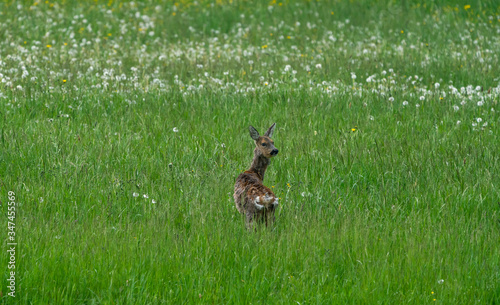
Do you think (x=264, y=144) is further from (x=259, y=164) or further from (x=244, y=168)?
(x=244, y=168)

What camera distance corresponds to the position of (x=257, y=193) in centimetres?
543

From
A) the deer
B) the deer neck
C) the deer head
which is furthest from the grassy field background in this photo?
the deer head

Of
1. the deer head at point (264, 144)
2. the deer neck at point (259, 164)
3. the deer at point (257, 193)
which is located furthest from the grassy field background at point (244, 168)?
the deer head at point (264, 144)

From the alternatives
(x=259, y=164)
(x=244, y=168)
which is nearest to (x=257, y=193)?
(x=259, y=164)

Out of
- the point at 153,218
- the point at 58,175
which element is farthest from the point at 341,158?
the point at 58,175

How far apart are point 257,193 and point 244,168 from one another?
1751mm

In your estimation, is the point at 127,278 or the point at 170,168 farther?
the point at 170,168

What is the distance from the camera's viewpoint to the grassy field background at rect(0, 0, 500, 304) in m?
4.67

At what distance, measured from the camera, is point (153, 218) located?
5.49 metres

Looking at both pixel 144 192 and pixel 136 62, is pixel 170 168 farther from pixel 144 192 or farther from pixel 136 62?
pixel 136 62

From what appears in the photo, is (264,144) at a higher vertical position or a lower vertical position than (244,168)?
higher

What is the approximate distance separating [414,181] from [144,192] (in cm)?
281

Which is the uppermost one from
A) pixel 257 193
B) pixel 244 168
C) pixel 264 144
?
pixel 264 144

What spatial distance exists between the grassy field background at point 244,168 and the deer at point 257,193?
0.58ft
